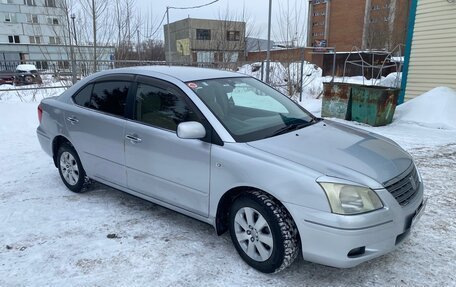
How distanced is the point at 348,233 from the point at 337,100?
24.4 feet

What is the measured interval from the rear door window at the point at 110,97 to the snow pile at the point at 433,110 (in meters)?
7.27

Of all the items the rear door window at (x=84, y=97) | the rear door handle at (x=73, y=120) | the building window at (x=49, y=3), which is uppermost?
the building window at (x=49, y=3)

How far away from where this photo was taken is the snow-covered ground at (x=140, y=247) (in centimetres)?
271

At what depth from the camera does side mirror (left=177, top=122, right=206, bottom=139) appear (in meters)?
2.84

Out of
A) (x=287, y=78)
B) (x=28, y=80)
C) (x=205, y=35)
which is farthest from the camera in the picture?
(x=205, y=35)

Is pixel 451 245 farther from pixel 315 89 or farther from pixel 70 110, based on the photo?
pixel 315 89

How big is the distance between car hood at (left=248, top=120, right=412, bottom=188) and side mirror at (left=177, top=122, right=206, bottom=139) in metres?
0.43

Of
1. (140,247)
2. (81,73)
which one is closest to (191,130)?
(140,247)

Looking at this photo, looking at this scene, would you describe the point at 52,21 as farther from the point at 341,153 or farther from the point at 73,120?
the point at 341,153

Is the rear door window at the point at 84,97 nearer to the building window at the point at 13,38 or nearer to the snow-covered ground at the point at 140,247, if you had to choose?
the snow-covered ground at the point at 140,247

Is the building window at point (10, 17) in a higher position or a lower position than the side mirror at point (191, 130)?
higher

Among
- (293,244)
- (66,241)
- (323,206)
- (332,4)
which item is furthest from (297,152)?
(332,4)

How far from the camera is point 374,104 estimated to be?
8.36 m

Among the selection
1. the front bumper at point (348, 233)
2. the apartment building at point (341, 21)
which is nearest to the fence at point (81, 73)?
the front bumper at point (348, 233)
